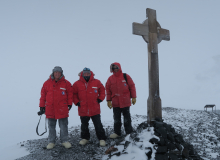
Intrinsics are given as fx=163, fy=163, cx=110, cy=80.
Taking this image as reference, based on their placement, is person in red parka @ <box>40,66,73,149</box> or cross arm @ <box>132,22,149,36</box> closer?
cross arm @ <box>132,22,149,36</box>

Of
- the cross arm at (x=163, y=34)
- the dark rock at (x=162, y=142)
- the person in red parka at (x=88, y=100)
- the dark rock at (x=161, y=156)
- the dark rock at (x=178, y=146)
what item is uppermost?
the cross arm at (x=163, y=34)

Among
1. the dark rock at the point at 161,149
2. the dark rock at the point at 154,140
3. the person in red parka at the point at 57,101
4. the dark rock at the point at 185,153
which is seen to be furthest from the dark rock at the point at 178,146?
the person in red parka at the point at 57,101

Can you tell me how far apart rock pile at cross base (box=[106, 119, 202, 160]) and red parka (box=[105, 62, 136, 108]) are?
47.6 inches

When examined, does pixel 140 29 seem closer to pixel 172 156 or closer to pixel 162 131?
pixel 162 131

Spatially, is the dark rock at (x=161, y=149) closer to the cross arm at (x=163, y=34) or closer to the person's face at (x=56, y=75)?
the cross arm at (x=163, y=34)

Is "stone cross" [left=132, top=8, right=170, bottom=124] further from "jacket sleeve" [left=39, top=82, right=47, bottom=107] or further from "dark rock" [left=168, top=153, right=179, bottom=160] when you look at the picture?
"jacket sleeve" [left=39, top=82, right=47, bottom=107]

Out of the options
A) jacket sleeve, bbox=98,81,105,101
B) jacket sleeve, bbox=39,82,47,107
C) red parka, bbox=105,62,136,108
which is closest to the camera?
jacket sleeve, bbox=39,82,47,107

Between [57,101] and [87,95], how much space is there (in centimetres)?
95

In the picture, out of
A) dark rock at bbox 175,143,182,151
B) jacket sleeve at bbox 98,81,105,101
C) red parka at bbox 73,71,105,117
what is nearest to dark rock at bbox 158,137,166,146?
dark rock at bbox 175,143,182,151

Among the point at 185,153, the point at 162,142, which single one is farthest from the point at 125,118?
the point at 185,153

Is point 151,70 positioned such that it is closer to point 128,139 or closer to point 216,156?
point 128,139

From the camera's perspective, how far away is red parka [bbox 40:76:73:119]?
5059 millimetres

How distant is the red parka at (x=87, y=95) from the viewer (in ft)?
17.3

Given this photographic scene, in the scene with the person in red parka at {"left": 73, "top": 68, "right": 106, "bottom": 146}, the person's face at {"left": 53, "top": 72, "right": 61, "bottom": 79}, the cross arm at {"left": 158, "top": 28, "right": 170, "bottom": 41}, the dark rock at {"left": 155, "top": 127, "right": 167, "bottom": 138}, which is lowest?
the dark rock at {"left": 155, "top": 127, "right": 167, "bottom": 138}
